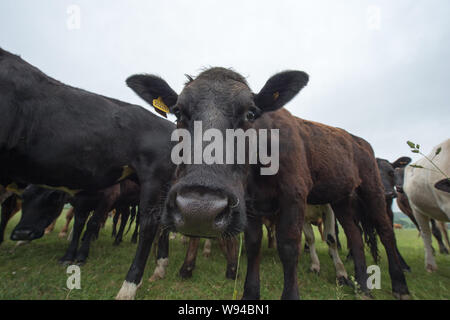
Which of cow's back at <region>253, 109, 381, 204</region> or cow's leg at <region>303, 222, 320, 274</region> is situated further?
cow's leg at <region>303, 222, 320, 274</region>

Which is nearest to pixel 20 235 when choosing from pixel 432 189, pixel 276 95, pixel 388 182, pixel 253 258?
pixel 253 258

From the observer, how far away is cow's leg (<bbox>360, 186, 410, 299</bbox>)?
362cm

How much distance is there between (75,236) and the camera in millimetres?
4457

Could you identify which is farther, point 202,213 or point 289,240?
point 289,240

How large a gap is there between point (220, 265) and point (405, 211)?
8.53 m

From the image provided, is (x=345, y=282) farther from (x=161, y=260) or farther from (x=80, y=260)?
(x=80, y=260)

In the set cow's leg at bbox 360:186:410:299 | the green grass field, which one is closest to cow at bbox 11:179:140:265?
the green grass field

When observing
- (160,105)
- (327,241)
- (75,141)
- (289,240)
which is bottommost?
(327,241)

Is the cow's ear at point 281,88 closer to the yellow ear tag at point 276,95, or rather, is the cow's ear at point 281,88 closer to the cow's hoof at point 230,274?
the yellow ear tag at point 276,95

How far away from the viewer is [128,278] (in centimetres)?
285

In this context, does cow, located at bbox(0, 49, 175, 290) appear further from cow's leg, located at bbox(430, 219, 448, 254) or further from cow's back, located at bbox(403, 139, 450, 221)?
cow's leg, located at bbox(430, 219, 448, 254)

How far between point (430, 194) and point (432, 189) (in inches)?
16.8

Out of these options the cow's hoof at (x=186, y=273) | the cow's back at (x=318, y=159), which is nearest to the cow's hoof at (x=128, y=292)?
the cow's hoof at (x=186, y=273)

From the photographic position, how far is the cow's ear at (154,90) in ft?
9.85
